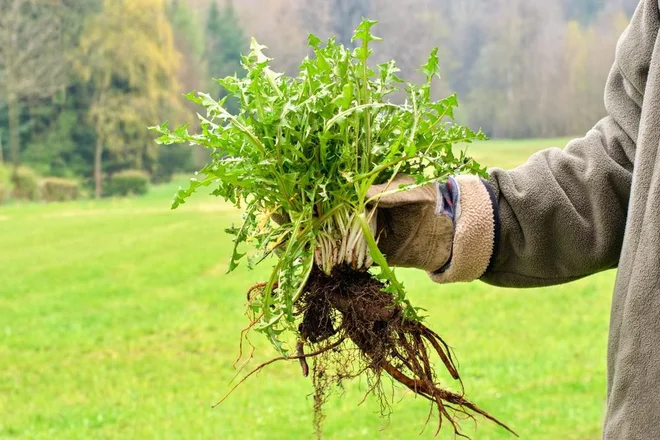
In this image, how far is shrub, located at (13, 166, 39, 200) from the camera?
31.9 ft

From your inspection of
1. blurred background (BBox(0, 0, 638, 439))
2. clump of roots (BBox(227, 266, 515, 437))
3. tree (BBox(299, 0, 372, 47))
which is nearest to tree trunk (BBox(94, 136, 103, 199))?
blurred background (BBox(0, 0, 638, 439))

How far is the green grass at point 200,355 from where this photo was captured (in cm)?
303

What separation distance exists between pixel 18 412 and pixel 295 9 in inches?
194

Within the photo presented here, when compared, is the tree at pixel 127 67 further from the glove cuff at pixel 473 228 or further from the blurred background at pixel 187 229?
the glove cuff at pixel 473 228

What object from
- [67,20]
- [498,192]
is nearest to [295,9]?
[67,20]

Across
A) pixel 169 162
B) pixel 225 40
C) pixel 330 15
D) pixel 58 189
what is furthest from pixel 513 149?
pixel 58 189

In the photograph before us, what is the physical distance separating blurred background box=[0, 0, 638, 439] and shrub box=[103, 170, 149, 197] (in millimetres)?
20

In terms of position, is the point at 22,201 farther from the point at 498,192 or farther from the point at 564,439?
the point at 498,192

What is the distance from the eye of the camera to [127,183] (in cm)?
1041

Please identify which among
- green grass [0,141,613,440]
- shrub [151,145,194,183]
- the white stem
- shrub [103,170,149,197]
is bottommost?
green grass [0,141,613,440]

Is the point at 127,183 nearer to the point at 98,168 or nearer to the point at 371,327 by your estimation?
the point at 98,168

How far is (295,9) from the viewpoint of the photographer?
716 cm

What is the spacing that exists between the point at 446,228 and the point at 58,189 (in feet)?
32.3

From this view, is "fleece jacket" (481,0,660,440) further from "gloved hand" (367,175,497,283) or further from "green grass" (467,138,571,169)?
"green grass" (467,138,571,169)
